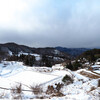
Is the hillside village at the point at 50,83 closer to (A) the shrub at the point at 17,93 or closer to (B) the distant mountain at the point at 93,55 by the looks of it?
(A) the shrub at the point at 17,93

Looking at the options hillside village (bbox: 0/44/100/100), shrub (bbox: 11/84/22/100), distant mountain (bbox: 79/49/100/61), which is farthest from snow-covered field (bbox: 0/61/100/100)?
distant mountain (bbox: 79/49/100/61)

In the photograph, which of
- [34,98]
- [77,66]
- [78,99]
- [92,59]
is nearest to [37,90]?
[34,98]

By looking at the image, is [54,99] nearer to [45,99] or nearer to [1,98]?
[45,99]

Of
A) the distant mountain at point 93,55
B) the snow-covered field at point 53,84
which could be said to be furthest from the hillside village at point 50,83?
the distant mountain at point 93,55

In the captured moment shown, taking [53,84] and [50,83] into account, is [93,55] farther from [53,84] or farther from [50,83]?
[53,84]

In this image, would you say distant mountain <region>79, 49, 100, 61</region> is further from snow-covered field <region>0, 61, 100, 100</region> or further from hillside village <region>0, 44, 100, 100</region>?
snow-covered field <region>0, 61, 100, 100</region>

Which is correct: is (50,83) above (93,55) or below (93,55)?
below

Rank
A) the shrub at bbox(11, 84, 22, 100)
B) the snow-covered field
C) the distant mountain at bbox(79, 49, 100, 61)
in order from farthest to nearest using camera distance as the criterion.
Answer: the distant mountain at bbox(79, 49, 100, 61) → the snow-covered field → the shrub at bbox(11, 84, 22, 100)

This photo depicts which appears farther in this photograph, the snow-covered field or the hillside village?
the hillside village

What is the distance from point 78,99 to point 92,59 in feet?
128

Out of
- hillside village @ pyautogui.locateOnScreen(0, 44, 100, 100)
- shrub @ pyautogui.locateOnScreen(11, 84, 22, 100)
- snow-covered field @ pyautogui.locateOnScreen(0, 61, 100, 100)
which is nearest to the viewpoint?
shrub @ pyautogui.locateOnScreen(11, 84, 22, 100)

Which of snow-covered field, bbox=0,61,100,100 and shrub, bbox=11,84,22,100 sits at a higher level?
shrub, bbox=11,84,22,100

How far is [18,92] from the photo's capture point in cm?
554

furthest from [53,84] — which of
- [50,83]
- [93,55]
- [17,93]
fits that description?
[93,55]
